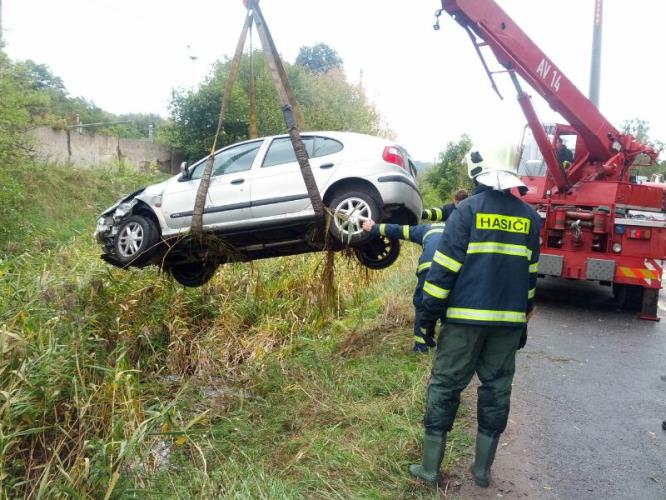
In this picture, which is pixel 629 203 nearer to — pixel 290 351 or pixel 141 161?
pixel 290 351

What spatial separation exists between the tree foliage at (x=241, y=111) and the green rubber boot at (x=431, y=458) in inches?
448

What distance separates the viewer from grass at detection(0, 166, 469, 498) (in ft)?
11.2

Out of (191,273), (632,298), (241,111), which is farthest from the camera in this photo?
(241,111)

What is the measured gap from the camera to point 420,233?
4340 millimetres

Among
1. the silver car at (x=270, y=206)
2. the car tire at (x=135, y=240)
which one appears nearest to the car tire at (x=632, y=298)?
the silver car at (x=270, y=206)

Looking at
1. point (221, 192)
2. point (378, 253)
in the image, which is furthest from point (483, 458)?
point (221, 192)

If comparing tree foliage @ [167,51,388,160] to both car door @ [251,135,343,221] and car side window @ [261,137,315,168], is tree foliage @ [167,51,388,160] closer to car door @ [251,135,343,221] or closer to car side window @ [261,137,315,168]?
car side window @ [261,137,315,168]

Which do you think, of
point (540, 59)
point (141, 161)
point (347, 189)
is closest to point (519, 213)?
point (347, 189)

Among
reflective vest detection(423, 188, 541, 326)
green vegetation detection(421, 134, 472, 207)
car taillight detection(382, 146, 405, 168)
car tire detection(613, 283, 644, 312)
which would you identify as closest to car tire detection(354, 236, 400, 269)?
car taillight detection(382, 146, 405, 168)

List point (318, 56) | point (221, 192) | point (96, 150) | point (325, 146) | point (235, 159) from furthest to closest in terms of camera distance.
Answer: point (318, 56) < point (96, 150) < point (235, 159) < point (221, 192) < point (325, 146)

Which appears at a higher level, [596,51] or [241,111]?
[596,51]

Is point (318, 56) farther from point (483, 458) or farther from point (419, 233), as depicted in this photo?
point (483, 458)

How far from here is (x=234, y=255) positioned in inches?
218

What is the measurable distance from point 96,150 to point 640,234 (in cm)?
1578
